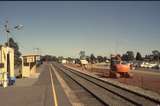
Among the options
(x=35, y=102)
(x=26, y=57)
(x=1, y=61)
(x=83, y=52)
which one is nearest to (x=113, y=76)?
(x=26, y=57)

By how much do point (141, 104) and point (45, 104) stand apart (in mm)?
5153

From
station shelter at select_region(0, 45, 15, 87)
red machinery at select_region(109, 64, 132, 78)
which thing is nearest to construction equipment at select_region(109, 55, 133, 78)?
red machinery at select_region(109, 64, 132, 78)

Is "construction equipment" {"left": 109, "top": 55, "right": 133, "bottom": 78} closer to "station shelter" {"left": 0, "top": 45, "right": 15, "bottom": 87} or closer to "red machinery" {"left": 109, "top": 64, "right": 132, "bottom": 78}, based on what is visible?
"red machinery" {"left": 109, "top": 64, "right": 132, "bottom": 78}

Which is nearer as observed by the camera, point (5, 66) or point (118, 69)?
point (5, 66)

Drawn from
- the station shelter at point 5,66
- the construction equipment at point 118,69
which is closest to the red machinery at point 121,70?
the construction equipment at point 118,69

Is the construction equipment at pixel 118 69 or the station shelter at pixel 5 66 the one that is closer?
the station shelter at pixel 5 66

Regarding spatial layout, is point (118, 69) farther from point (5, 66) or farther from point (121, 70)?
point (5, 66)

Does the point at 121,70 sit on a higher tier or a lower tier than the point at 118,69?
lower

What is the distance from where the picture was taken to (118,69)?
40719 mm

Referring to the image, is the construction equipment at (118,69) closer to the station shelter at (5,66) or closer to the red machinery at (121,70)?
the red machinery at (121,70)

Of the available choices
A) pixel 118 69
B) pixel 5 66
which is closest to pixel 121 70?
pixel 118 69

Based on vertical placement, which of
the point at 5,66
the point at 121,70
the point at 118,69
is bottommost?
the point at 121,70

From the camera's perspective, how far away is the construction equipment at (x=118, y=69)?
40812 mm

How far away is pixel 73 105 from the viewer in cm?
1669
